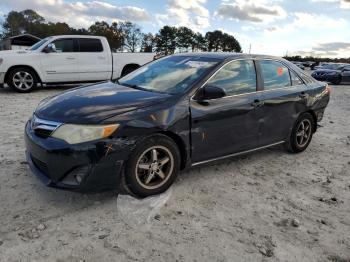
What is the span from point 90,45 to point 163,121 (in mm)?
8592

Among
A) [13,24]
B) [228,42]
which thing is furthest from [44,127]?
[228,42]

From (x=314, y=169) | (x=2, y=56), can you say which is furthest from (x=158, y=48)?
(x=314, y=169)

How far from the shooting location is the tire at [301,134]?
539 cm

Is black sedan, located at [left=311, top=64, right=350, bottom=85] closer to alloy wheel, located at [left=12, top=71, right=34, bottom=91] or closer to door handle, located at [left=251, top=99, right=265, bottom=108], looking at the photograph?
alloy wheel, located at [left=12, top=71, right=34, bottom=91]

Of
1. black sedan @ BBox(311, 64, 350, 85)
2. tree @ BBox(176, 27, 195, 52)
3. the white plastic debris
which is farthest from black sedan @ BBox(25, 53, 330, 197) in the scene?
tree @ BBox(176, 27, 195, 52)

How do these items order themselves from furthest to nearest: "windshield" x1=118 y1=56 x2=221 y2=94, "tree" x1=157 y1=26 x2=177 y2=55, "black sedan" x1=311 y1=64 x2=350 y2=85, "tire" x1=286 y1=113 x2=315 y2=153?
1. "tree" x1=157 y1=26 x2=177 y2=55
2. "black sedan" x1=311 y1=64 x2=350 y2=85
3. "tire" x1=286 y1=113 x2=315 y2=153
4. "windshield" x1=118 y1=56 x2=221 y2=94

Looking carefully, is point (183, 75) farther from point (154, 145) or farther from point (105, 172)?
point (105, 172)

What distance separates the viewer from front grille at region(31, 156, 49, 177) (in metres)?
3.42

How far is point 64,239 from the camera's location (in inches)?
116

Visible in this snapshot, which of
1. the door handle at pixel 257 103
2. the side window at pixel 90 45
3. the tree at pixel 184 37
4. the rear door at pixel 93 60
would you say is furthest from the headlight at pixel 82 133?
the tree at pixel 184 37

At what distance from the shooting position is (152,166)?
3664 mm

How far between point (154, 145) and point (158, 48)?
8720cm

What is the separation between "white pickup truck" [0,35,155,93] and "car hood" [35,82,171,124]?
23.0 feet

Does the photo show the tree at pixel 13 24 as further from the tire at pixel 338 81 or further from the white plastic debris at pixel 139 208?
the white plastic debris at pixel 139 208
